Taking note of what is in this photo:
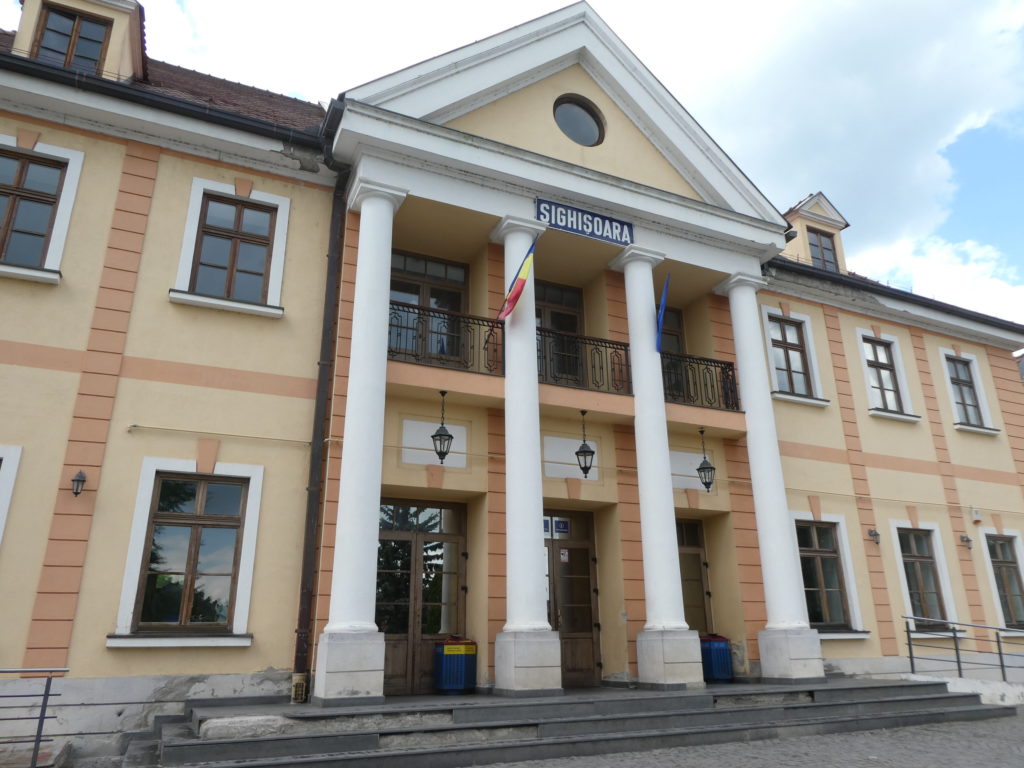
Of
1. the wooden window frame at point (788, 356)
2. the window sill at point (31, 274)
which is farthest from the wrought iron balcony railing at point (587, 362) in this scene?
the window sill at point (31, 274)

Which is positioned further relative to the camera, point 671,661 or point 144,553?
point 671,661

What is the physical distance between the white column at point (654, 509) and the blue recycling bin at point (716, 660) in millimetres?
1083

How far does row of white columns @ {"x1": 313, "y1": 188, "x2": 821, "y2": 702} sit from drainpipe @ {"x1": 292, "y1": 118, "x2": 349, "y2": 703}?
526 millimetres

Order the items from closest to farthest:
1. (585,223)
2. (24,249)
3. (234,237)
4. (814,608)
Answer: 1. (24,249)
2. (234,237)
3. (585,223)
4. (814,608)

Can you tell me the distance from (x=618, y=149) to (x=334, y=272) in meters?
5.02

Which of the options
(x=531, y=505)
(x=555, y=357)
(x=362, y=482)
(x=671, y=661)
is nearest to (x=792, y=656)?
(x=671, y=661)

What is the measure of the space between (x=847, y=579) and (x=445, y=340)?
753 cm

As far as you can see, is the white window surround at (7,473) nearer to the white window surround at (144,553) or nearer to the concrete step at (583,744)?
the white window surround at (144,553)

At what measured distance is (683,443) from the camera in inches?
468

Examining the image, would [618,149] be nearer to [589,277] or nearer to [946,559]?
[589,277]

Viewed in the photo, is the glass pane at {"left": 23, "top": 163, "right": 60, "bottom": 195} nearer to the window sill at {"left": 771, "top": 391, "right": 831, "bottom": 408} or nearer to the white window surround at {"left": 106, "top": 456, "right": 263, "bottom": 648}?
the white window surround at {"left": 106, "top": 456, "right": 263, "bottom": 648}

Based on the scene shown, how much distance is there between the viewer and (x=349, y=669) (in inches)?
308

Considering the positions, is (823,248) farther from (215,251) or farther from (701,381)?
(215,251)

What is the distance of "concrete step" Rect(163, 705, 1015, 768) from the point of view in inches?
240
